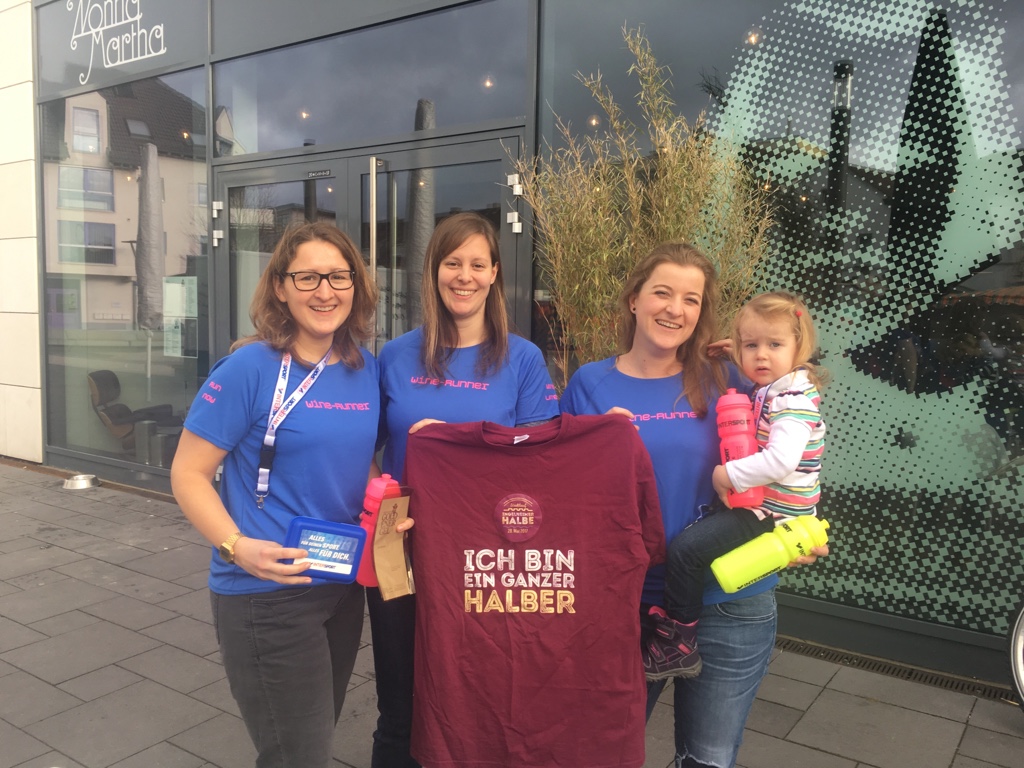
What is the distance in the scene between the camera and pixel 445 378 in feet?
7.55

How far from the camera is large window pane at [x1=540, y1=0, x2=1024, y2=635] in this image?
3.91m

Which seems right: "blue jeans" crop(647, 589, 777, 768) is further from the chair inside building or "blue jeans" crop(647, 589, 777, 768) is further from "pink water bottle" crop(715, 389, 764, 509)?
the chair inside building

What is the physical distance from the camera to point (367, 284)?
7.59 ft

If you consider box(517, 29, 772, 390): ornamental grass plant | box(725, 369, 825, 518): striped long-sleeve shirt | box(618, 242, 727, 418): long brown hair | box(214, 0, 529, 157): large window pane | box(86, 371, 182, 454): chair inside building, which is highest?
box(214, 0, 529, 157): large window pane

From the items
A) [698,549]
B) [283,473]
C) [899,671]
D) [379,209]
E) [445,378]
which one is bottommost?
[899,671]

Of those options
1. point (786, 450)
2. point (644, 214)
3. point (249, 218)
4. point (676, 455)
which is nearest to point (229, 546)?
point (676, 455)

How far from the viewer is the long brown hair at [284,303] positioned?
7.08ft

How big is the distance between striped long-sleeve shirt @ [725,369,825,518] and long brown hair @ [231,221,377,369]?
3.73ft

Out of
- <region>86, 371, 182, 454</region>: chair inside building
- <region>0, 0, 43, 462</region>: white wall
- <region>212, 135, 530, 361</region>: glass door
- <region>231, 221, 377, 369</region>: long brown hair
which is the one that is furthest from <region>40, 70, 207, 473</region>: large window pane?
<region>231, 221, 377, 369</region>: long brown hair

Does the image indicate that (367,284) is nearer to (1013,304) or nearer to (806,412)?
(806,412)

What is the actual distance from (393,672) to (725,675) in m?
0.98

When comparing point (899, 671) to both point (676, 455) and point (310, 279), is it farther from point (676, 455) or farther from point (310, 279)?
point (310, 279)

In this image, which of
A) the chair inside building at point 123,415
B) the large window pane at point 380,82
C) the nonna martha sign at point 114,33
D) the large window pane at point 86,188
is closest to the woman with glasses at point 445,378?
the large window pane at point 380,82

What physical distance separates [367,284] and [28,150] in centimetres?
848
